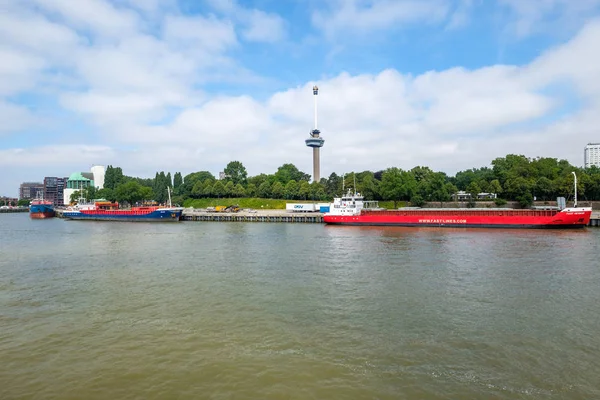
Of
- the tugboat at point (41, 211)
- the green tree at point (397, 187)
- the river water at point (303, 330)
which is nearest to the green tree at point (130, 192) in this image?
the tugboat at point (41, 211)

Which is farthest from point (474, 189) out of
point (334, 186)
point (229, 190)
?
point (229, 190)

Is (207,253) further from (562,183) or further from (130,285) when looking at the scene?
(562,183)

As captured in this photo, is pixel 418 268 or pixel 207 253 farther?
pixel 207 253

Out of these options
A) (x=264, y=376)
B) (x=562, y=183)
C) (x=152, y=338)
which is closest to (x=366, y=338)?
(x=264, y=376)

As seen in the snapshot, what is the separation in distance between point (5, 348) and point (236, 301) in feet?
28.1

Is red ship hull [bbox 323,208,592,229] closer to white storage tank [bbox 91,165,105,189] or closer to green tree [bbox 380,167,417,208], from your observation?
green tree [bbox 380,167,417,208]

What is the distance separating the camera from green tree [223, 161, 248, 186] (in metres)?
136

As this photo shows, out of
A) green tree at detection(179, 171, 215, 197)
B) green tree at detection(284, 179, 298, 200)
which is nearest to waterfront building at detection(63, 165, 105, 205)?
green tree at detection(179, 171, 215, 197)

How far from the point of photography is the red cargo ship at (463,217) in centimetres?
5103

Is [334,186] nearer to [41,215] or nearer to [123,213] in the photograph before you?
[123,213]

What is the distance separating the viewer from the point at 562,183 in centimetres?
7894

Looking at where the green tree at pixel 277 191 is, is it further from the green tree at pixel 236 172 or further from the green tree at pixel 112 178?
the green tree at pixel 112 178

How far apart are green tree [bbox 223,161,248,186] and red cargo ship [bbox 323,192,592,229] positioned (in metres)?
75.3

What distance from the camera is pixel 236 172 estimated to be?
13825 centimetres
